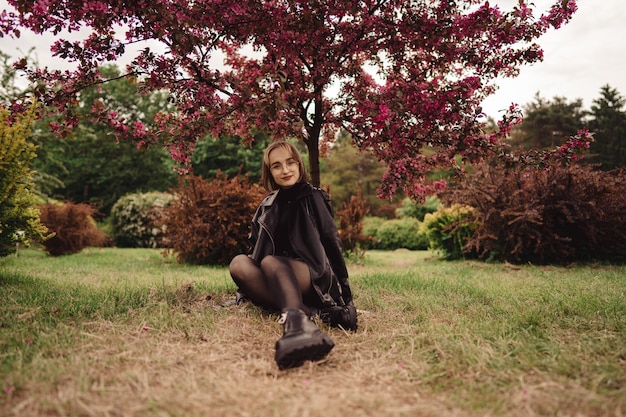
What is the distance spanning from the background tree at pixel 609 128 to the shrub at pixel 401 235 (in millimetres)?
15947

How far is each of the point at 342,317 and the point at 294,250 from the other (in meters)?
0.57

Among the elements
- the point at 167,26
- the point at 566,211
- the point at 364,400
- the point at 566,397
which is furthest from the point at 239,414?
the point at 566,211

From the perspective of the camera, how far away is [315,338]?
6.44 ft

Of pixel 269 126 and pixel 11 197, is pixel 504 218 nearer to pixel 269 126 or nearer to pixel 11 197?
pixel 269 126

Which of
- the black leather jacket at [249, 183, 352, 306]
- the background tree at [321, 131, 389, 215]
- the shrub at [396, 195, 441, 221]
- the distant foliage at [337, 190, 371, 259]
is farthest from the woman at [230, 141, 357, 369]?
the background tree at [321, 131, 389, 215]

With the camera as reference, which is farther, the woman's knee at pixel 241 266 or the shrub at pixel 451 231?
the shrub at pixel 451 231

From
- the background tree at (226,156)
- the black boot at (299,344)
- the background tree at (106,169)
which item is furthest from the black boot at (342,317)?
the background tree at (106,169)

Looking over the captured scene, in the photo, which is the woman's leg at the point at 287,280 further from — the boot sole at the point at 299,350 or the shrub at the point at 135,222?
the shrub at the point at 135,222

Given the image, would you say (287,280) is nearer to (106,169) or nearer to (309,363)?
(309,363)

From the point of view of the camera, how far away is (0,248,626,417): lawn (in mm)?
1521

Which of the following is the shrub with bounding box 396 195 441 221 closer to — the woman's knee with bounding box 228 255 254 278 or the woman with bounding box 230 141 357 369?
the woman with bounding box 230 141 357 369

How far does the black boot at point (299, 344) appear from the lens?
1.90 m

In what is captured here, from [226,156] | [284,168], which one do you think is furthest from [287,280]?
[226,156]

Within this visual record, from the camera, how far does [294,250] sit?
2799 millimetres
